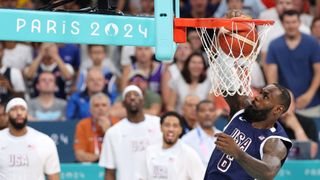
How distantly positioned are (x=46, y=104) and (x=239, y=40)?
18.0ft

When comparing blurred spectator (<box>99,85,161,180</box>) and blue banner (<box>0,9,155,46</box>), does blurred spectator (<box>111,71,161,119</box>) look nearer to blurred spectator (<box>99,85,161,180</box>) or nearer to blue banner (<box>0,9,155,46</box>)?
blurred spectator (<box>99,85,161,180</box>)

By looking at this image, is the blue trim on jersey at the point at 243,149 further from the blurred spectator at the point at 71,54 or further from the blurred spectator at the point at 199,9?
the blurred spectator at the point at 199,9

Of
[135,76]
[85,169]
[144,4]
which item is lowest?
[85,169]

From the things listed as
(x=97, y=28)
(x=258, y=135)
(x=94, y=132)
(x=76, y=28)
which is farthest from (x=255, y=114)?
(x=94, y=132)

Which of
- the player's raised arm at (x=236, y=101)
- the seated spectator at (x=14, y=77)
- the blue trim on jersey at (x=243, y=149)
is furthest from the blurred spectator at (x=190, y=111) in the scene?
the blue trim on jersey at (x=243, y=149)

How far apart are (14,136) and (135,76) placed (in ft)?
9.05

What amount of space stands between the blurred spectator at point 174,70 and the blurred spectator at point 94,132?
113 cm

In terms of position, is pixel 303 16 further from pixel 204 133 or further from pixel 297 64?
pixel 204 133

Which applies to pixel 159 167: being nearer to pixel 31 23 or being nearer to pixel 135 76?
pixel 135 76

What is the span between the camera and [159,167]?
11.1m

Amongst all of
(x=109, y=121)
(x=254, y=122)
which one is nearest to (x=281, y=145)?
(x=254, y=122)

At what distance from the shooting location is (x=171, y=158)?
11133 millimetres

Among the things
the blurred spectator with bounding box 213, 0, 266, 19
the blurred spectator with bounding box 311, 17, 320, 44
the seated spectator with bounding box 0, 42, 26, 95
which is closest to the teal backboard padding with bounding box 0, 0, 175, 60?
the seated spectator with bounding box 0, 42, 26, 95

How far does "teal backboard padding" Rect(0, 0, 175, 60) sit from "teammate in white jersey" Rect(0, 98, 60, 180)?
334cm
